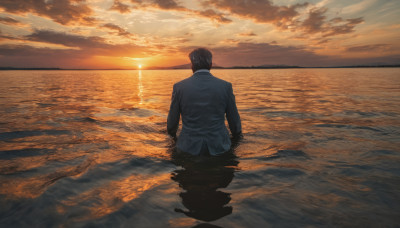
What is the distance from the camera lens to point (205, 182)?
365 cm

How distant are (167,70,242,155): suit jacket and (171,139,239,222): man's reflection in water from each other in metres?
0.23

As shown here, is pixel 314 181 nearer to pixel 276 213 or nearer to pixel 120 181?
pixel 276 213

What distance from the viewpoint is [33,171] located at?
13.6ft

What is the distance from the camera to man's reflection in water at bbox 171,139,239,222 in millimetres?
2875

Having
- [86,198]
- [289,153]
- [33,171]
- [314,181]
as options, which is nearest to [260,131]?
[289,153]

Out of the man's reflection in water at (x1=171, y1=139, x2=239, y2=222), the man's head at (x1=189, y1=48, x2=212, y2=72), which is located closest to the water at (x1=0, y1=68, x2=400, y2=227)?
the man's reflection in water at (x1=171, y1=139, x2=239, y2=222)

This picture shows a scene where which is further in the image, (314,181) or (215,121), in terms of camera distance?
(215,121)

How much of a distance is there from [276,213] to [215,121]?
1.83 metres

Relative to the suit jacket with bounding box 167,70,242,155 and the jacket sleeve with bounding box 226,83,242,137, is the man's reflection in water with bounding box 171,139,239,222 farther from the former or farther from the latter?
the jacket sleeve with bounding box 226,83,242,137

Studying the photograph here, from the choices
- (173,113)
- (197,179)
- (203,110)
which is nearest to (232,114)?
(203,110)

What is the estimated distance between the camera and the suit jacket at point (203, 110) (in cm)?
396

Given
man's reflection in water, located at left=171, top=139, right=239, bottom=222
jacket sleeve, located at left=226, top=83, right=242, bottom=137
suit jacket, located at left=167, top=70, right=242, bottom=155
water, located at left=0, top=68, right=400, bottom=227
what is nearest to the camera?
water, located at left=0, top=68, right=400, bottom=227

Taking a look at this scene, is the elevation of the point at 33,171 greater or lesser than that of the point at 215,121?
lesser

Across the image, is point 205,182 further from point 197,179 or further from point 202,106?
point 202,106
